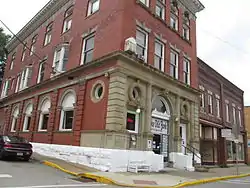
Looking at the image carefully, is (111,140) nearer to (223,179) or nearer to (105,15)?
(223,179)

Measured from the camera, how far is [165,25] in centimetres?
1788

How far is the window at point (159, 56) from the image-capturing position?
16820mm

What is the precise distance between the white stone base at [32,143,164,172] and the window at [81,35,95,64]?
5729mm

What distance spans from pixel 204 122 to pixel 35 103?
14617 mm

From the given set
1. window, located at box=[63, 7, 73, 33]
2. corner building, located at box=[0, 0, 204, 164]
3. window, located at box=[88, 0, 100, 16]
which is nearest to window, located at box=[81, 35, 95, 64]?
corner building, located at box=[0, 0, 204, 164]

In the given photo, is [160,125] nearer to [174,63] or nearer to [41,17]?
[174,63]

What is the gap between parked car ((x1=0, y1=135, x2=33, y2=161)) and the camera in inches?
532

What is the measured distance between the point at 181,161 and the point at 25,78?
16.7 meters

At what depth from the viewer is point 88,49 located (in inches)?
640

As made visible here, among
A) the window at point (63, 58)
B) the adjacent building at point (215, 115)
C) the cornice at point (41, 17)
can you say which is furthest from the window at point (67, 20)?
the adjacent building at point (215, 115)

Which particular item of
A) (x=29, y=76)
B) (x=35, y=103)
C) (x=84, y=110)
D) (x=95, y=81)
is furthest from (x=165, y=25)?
(x=29, y=76)

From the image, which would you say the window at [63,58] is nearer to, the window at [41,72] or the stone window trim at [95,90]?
the window at [41,72]

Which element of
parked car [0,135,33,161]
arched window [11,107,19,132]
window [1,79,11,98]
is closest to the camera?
parked car [0,135,33,161]

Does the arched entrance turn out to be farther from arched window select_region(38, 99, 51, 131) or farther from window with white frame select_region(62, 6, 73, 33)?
window with white frame select_region(62, 6, 73, 33)
